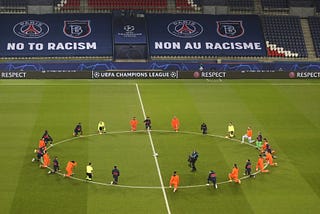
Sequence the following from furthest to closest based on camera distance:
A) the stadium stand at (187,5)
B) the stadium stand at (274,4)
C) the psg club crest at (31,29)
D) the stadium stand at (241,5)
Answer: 1. the stadium stand at (274,4)
2. the stadium stand at (241,5)
3. the stadium stand at (187,5)
4. the psg club crest at (31,29)

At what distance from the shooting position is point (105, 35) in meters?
76.2

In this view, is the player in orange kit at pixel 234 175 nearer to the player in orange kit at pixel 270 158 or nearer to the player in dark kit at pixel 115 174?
the player in orange kit at pixel 270 158

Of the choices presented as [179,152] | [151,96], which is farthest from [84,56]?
[179,152]

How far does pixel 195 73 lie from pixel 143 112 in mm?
16281

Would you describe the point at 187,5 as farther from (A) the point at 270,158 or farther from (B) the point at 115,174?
(B) the point at 115,174

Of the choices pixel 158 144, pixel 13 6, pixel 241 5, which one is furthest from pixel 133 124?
pixel 241 5

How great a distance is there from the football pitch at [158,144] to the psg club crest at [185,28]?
41.8ft

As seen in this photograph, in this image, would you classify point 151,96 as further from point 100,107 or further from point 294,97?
point 294,97

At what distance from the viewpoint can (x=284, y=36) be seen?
78.1 m

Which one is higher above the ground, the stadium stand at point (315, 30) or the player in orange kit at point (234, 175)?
the stadium stand at point (315, 30)

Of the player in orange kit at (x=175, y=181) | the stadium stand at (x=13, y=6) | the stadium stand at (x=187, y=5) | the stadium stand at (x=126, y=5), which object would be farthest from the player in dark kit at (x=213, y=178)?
the stadium stand at (x=13, y=6)

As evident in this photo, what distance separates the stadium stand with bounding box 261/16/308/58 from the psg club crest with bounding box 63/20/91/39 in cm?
2351

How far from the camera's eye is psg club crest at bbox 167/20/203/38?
253ft

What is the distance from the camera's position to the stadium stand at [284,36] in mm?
76188
